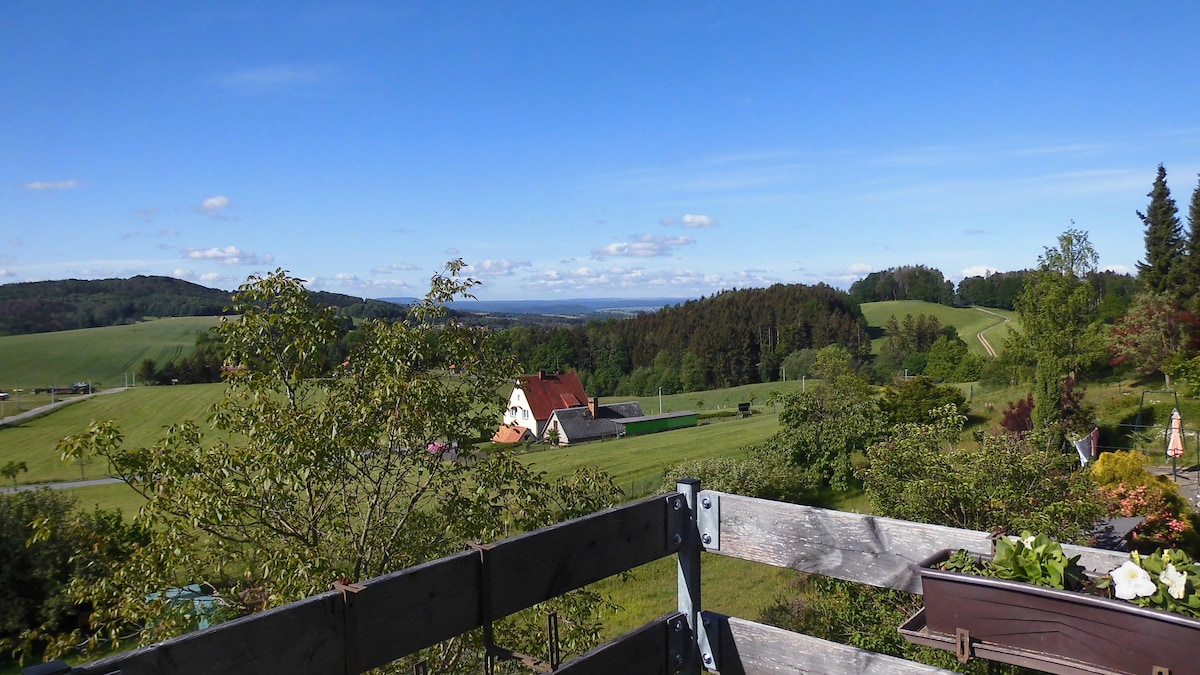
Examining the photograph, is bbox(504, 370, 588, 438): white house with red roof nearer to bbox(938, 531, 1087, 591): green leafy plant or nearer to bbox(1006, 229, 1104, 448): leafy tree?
bbox(1006, 229, 1104, 448): leafy tree

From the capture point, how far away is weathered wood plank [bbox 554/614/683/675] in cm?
189

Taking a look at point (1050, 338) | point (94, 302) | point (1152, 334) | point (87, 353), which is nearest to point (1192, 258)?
point (1152, 334)

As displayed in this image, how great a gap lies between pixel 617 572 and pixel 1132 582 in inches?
46.8

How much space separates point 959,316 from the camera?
8819 centimetres

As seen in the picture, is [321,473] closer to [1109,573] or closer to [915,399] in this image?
[1109,573]

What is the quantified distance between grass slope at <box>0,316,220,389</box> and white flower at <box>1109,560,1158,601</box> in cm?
6717

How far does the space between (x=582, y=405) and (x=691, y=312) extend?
129 ft

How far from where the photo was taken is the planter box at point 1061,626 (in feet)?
4.90

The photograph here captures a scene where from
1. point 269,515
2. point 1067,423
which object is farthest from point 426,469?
point 1067,423

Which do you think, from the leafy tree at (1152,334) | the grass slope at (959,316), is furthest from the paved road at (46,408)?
the grass slope at (959,316)

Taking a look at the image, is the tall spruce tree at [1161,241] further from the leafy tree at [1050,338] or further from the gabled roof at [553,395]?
the gabled roof at [553,395]

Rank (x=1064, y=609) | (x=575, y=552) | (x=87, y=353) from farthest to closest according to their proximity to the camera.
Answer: (x=87, y=353)
(x=575, y=552)
(x=1064, y=609)

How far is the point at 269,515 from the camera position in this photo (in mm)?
5613

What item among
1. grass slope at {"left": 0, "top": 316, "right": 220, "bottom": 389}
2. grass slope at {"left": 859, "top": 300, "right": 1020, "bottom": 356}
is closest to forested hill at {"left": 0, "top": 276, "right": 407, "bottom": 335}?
grass slope at {"left": 0, "top": 316, "right": 220, "bottom": 389}
